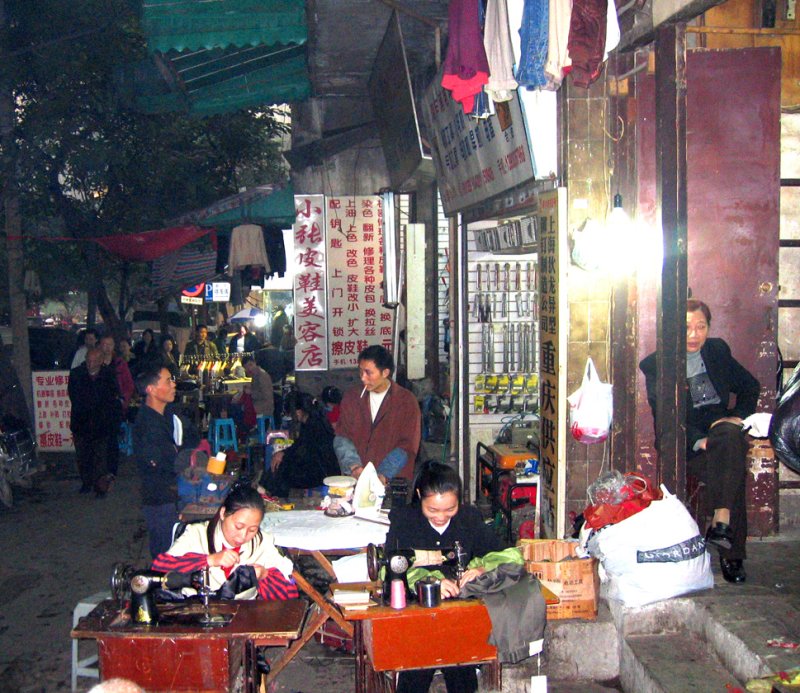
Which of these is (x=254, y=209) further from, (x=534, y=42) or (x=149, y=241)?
(x=534, y=42)

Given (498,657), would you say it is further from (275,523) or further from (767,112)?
(767,112)

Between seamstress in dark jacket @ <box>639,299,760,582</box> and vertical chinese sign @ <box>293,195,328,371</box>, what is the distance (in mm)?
6864

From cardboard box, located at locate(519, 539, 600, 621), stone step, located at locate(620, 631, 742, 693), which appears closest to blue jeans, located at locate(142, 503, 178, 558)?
cardboard box, located at locate(519, 539, 600, 621)

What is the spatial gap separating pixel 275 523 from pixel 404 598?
193 cm

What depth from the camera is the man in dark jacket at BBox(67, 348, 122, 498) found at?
32.8 feet

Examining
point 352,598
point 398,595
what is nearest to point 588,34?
point 398,595

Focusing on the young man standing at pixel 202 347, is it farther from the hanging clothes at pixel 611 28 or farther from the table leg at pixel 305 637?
the hanging clothes at pixel 611 28

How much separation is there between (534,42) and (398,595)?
3.55 m

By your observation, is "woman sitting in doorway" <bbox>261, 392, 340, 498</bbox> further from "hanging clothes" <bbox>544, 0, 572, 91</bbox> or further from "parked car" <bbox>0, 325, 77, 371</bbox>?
"parked car" <bbox>0, 325, 77, 371</bbox>

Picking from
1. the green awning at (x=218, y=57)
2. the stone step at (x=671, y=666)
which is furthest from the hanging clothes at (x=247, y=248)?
the stone step at (x=671, y=666)

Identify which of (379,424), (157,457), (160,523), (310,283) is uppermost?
(310,283)

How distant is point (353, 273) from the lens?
1211 cm

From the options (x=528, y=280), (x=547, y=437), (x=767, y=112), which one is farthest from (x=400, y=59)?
(x=547, y=437)

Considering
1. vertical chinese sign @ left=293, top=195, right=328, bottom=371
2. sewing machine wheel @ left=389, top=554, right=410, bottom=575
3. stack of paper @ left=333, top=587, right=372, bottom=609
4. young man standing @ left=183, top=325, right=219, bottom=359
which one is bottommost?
stack of paper @ left=333, top=587, right=372, bottom=609
